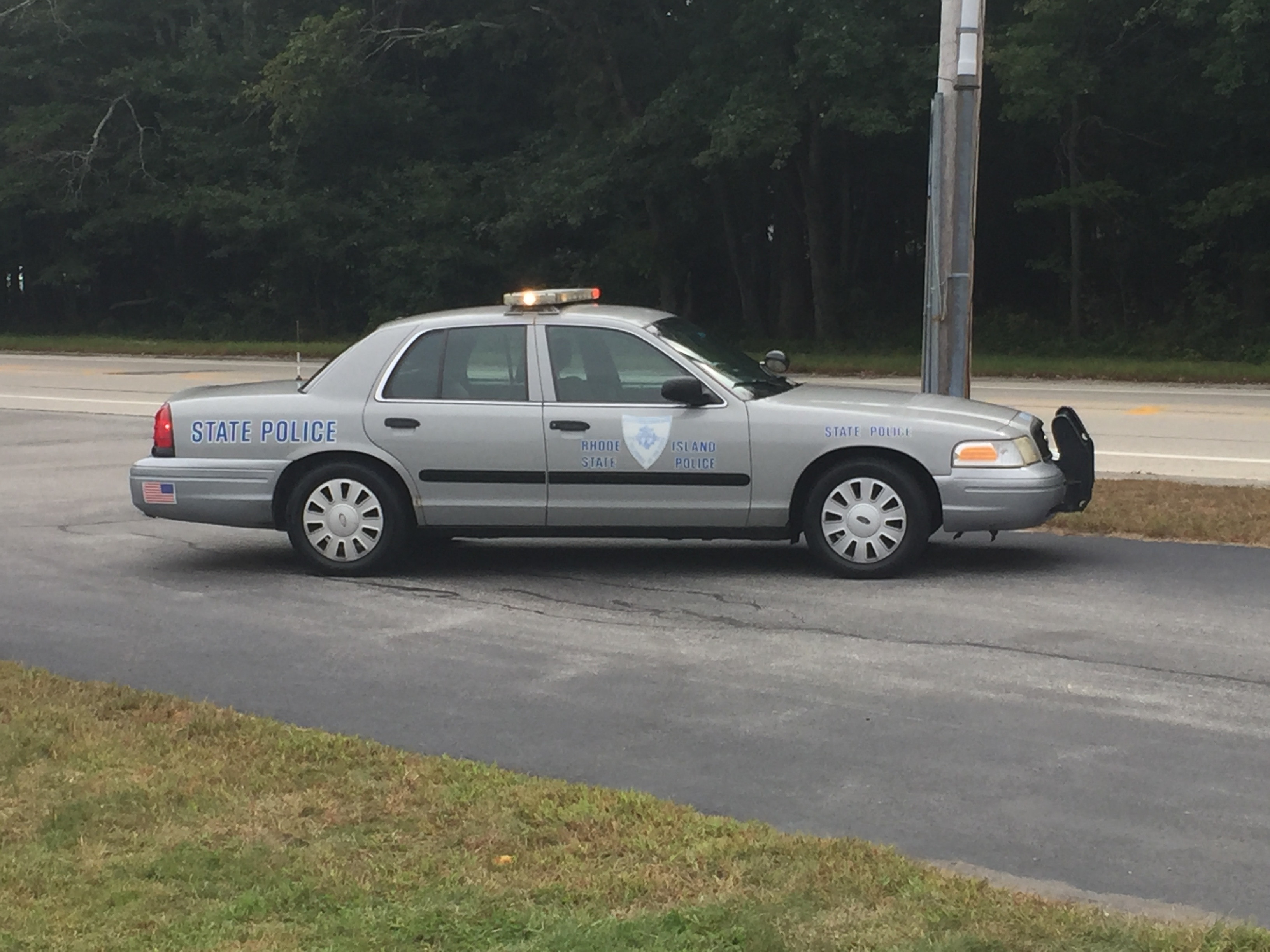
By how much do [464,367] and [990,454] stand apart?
9.82ft

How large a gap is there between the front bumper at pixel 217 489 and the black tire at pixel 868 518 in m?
3.08

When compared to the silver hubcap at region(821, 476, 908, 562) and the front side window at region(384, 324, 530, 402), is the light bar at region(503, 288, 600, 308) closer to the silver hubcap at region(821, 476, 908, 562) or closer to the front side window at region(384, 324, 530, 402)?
the front side window at region(384, 324, 530, 402)

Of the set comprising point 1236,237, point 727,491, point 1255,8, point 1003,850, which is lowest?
point 1003,850

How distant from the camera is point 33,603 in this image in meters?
8.48

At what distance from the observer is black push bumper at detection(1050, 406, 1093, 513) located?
9000mm

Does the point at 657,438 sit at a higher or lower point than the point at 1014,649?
higher

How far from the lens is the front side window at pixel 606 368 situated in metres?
8.92

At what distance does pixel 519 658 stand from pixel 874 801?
240 centimetres

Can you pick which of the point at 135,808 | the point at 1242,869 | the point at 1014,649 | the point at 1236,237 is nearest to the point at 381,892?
the point at 135,808

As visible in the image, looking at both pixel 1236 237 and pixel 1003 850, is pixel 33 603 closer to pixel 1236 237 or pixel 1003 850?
pixel 1003 850

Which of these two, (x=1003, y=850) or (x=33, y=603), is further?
(x=33, y=603)

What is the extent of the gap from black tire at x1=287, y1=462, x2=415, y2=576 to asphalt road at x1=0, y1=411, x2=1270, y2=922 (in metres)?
0.21

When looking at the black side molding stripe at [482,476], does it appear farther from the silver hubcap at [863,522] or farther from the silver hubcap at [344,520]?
the silver hubcap at [863,522]

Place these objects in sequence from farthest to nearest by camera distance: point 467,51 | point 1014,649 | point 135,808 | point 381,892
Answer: point 467,51, point 1014,649, point 135,808, point 381,892
